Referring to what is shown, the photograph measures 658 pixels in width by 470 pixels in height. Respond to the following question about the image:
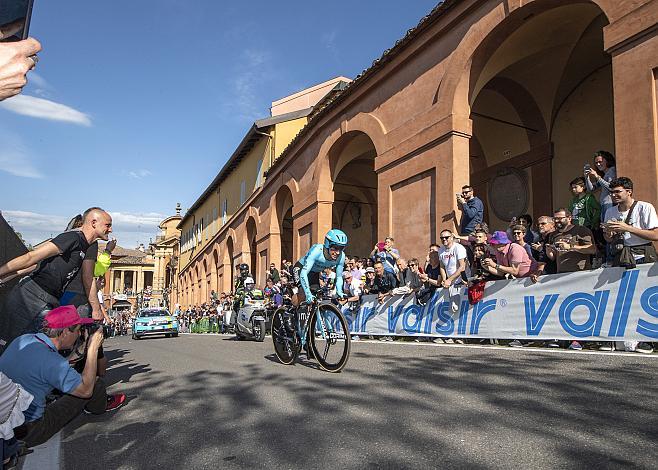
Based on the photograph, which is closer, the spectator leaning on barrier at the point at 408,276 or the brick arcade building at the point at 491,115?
the brick arcade building at the point at 491,115

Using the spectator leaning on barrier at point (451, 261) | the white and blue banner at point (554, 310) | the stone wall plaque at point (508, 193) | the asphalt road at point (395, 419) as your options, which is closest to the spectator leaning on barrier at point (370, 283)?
the white and blue banner at point (554, 310)

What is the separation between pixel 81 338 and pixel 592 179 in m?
7.87

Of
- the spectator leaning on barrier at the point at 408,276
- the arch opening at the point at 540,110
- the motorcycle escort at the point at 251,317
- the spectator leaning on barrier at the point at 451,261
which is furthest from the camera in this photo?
the motorcycle escort at the point at 251,317

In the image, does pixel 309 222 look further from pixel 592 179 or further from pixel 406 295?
pixel 592 179

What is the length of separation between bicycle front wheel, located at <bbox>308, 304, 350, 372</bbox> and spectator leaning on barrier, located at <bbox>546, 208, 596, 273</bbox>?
394cm

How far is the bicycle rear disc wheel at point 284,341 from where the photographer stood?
6.64 meters

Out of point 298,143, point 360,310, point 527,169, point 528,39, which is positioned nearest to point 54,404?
point 360,310

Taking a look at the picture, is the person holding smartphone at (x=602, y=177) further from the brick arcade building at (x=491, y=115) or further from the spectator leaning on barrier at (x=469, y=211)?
the spectator leaning on barrier at (x=469, y=211)

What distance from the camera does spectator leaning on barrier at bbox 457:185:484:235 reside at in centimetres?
1078

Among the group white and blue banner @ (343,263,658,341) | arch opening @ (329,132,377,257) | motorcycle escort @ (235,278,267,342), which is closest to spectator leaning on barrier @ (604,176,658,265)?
white and blue banner @ (343,263,658,341)

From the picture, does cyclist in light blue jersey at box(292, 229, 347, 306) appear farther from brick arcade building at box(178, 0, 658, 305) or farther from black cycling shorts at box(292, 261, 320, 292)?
brick arcade building at box(178, 0, 658, 305)

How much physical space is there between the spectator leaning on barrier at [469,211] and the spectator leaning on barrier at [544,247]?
7.11 feet

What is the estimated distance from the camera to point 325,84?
107 feet

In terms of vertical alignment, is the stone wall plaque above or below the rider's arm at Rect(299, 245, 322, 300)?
above
